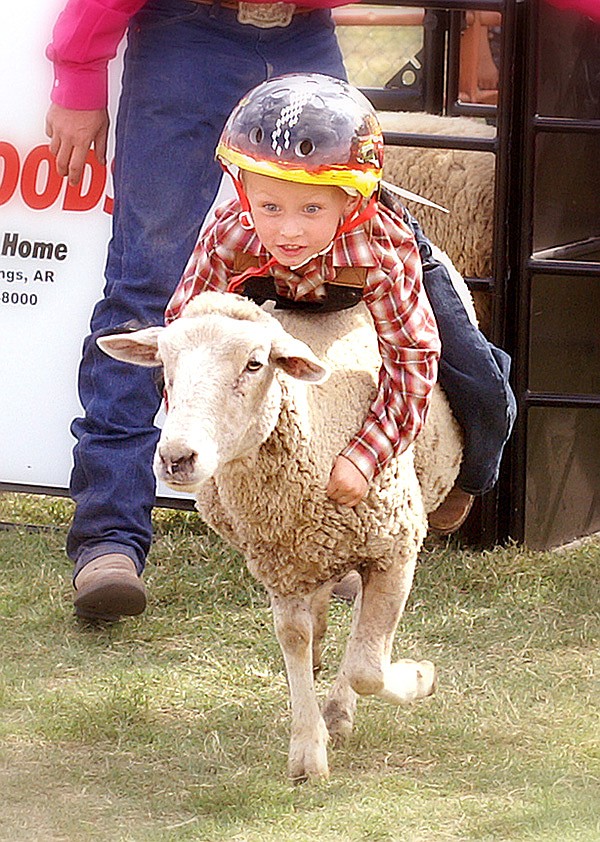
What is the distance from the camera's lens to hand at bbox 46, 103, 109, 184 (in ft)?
12.8

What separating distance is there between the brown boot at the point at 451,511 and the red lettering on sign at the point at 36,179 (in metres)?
1.77

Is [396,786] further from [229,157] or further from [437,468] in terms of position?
[229,157]

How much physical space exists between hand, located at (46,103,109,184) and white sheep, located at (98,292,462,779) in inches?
40.2

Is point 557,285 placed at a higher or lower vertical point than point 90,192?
lower

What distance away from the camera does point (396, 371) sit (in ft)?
10.0

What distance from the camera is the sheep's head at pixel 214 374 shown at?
101 inches

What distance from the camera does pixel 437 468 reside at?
3.42 meters

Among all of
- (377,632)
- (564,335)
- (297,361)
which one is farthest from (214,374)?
(564,335)

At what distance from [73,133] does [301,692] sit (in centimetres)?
158

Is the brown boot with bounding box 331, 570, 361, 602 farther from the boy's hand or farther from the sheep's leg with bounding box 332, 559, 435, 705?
the boy's hand

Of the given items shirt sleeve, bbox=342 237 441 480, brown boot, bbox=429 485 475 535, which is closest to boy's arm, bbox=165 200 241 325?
shirt sleeve, bbox=342 237 441 480

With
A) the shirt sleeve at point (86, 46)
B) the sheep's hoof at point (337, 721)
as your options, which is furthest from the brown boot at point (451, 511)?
the shirt sleeve at point (86, 46)

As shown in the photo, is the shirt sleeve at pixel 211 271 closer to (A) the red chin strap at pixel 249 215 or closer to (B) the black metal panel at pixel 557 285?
(A) the red chin strap at pixel 249 215

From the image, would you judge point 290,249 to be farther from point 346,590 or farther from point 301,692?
point 346,590
